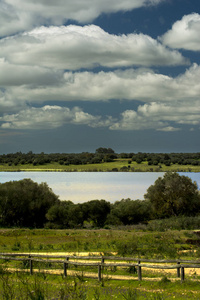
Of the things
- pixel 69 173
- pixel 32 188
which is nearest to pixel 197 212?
pixel 32 188

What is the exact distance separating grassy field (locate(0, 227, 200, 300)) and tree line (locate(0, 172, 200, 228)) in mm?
14803

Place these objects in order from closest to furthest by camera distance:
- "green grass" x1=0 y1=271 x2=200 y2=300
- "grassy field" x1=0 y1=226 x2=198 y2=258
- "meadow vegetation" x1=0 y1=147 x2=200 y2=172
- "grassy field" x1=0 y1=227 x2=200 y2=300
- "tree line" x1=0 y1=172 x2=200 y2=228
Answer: "grassy field" x1=0 y1=227 x2=200 y2=300
"green grass" x1=0 y1=271 x2=200 y2=300
"grassy field" x1=0 y1=226 x2=198 y2=258
"tree line" x1=0 y1=172 x2=200 y2=228
"meadow vegetation" x1=0 y1=147 x2=200 y2=172

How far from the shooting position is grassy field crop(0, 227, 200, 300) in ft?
43.9

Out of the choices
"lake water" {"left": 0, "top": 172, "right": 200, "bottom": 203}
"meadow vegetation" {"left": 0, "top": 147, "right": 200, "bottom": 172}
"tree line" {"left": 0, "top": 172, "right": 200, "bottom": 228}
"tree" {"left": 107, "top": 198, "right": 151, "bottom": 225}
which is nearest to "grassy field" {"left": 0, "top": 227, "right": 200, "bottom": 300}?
"tree" {"left": 107, "top": 198, "right": 151, "bottom": 225}

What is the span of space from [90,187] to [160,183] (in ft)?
197

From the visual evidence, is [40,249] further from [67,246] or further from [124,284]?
[124,284]

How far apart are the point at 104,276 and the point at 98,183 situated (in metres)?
117

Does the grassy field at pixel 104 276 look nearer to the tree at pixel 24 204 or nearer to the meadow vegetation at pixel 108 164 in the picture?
the tree at pixel 24 204

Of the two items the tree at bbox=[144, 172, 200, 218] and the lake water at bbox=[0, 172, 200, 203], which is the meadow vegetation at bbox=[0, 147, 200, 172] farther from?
the tree at bbox=[144, 172, 200, 218]

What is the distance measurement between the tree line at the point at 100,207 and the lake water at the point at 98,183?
128 feet

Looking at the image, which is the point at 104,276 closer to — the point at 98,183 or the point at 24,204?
the point at 24,204

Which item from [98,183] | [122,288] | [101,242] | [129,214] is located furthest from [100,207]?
[98,183]

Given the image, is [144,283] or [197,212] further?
[197,212]

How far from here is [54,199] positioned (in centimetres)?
6944
